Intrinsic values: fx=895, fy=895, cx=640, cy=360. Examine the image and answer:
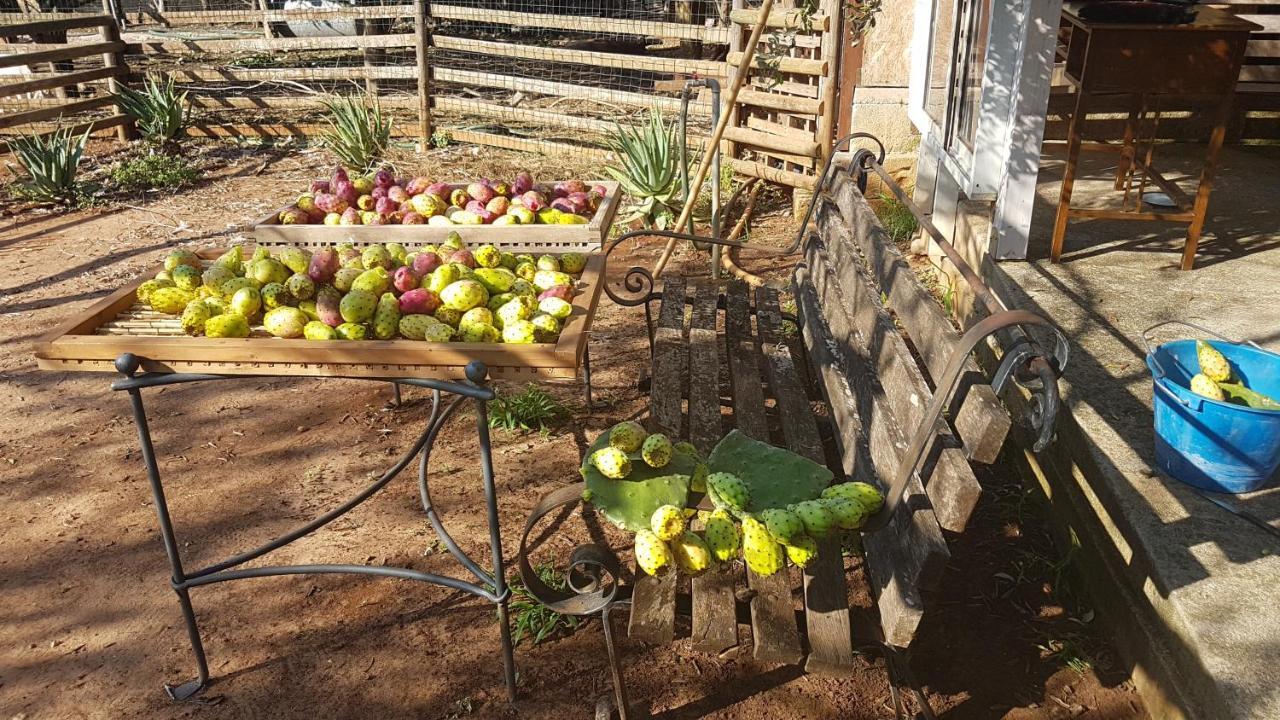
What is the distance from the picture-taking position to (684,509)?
2363 millimetres

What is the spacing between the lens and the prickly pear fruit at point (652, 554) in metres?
2.20

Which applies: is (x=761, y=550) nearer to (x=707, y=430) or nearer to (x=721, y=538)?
(x=721, y=538)

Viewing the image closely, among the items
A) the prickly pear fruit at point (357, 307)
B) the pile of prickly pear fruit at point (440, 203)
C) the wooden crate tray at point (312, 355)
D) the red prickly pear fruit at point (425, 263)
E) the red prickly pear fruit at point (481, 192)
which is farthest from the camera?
the red prickly pear fruit at point (481, 192)

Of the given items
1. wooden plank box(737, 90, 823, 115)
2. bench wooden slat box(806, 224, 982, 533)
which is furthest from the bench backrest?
wooden plank box(737, 90, 823, 115)

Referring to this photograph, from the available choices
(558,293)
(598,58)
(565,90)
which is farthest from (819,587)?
(565,90)

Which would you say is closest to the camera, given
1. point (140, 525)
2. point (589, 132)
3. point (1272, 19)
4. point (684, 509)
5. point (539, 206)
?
point (684, 509)

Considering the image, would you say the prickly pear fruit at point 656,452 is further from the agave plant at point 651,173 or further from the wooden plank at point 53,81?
the wooden plank at point 53,81

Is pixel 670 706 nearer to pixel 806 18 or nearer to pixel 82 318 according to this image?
pixel 82 318

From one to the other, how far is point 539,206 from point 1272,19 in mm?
6181

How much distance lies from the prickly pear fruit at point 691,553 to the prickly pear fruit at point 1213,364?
1.81 metres

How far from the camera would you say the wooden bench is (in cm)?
205

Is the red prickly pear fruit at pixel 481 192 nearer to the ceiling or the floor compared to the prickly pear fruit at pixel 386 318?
nearer to the ceiling

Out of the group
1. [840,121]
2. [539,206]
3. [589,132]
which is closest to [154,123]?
[589,132]

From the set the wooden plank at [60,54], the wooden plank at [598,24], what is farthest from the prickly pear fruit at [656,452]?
the wooden plank at [60,54]
